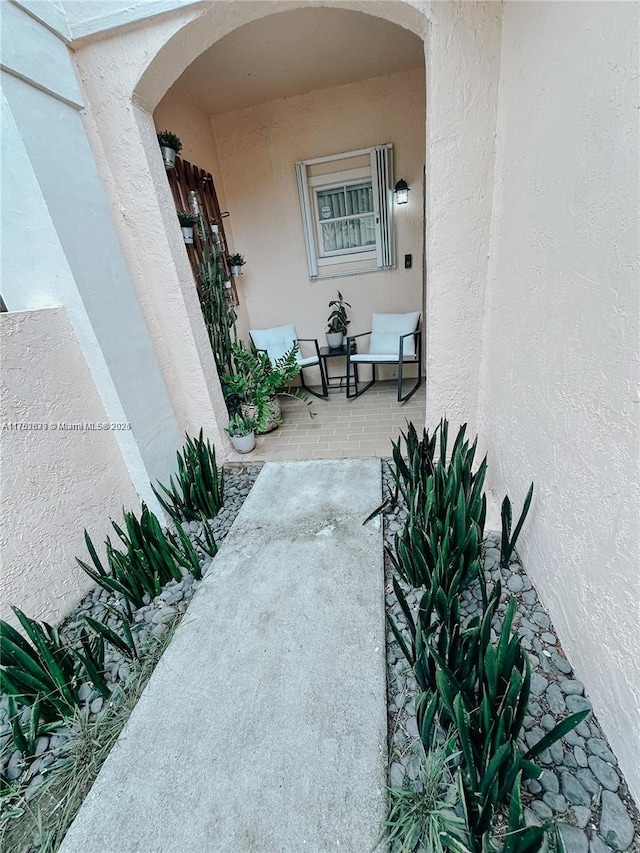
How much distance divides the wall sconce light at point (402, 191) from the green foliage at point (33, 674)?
4.09 metres

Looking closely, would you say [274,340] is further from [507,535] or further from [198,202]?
[507,535]

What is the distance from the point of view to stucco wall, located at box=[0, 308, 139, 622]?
1516 mm

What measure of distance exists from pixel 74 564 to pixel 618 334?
238 cm

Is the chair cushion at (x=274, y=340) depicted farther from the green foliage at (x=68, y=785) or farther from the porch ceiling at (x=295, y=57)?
the green foliage at (x=68, y=785)

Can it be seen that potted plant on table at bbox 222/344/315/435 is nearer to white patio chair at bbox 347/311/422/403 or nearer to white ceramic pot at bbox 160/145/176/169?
white patio chair at bbox 347/311/422/403

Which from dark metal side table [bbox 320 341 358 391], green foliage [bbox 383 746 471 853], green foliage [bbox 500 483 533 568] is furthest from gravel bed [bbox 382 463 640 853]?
dark metal side table [bbox 320 341 358 391]

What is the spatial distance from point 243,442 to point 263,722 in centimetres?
192

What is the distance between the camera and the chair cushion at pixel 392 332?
140 inches

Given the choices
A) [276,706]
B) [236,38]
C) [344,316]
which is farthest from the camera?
[344,316]

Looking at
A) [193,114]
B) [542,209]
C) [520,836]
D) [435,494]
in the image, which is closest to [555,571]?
[435,494]

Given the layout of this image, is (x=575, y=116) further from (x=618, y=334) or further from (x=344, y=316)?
(x=344, y=316)

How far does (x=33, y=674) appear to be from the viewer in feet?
3.83

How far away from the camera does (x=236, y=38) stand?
2363 mm

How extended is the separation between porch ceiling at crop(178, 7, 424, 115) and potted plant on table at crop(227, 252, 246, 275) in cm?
130
